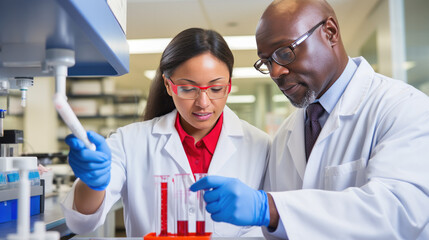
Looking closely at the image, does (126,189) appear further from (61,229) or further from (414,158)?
(414,158)

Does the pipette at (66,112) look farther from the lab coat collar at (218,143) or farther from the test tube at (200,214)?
the lab coat collar at (218,143)

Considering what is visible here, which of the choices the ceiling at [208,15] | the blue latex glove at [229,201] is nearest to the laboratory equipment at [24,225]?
the blue latex glove at [229,201]

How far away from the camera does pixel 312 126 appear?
167cm

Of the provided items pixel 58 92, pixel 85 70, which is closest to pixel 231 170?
pixel 85 70

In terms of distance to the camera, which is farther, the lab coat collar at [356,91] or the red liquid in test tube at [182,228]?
the lab coat collar at [356,91]

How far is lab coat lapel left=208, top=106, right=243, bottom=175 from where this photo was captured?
1752 mm

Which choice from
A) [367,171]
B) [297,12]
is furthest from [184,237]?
[297,12]

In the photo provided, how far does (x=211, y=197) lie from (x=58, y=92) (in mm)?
510

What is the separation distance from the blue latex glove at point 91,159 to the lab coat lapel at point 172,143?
0.49 meters

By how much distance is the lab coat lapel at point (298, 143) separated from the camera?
161cm

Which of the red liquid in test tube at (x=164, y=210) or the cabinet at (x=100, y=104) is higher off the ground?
the cabinet at (x=100, y=104)

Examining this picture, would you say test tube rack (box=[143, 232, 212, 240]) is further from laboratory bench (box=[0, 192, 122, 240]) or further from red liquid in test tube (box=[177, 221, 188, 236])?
laboratory bench (box=[0, 192, 122, 240])

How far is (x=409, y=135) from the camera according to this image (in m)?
1.23

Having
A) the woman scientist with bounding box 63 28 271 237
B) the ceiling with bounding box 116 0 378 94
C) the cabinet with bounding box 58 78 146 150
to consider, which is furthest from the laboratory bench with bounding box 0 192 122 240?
the cabinet with bounding box 58 78 146 150
